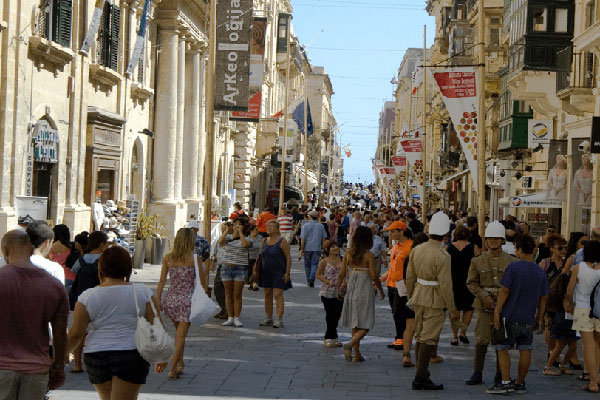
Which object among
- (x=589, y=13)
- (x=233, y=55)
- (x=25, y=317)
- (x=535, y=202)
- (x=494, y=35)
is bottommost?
(x=25, y=317)

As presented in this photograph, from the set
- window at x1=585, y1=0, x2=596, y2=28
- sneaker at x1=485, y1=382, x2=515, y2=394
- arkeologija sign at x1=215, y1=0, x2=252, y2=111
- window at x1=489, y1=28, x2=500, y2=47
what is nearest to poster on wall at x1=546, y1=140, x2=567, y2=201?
window at x1=585, y1=0, x2=596, y2=28

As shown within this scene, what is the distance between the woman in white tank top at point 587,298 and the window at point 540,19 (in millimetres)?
19606

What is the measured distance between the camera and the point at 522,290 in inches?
391

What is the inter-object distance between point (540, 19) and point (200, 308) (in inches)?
849

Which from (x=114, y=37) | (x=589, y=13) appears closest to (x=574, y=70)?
(x=589, y=13)

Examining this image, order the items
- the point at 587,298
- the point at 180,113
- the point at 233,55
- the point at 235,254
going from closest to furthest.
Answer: the point at 587,298
the point at 235,254
the point at 233,55
the point at 180,113

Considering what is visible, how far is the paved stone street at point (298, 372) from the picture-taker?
9656 mm

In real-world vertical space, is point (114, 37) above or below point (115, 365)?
above

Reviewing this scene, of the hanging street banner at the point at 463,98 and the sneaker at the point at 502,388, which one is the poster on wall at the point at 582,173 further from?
the sneaker at the point at 502,388

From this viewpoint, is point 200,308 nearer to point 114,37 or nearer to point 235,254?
point 235,254

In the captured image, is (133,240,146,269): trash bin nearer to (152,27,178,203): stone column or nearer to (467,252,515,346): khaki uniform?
(152,27,178,203): stone column

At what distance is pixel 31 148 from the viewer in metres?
18.6

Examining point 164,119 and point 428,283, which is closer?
point 428,283

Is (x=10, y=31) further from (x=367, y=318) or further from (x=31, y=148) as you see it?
(x=367, y=318)
